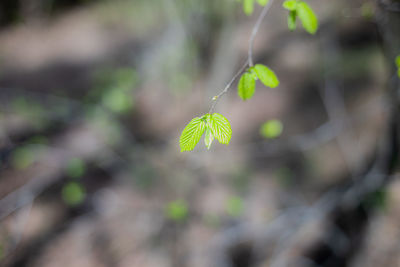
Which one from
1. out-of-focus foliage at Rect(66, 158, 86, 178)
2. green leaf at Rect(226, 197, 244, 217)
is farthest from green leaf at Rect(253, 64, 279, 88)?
out-of-focus foliage at Rect(66, 158, 86, 178)

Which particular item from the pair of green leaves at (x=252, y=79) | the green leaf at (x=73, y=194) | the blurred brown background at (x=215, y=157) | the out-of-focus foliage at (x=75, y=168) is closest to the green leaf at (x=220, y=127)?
the pair of green leaves at (x=252, y=79)

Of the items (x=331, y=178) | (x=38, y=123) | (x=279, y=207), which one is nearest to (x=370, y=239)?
(x=331, y=178)

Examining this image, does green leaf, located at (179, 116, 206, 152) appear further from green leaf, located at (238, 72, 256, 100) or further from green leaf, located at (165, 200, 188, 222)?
green leaf, located at (165, 200, 188, 222)

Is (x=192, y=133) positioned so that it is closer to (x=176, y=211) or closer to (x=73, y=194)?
(x=176, y=211)

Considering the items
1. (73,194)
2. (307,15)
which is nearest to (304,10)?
Result: (307,15)

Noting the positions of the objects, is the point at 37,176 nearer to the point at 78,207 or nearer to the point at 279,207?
the point at 78,207

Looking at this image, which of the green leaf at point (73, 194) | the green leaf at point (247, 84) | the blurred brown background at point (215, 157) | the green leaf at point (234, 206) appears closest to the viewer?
the green leaf at point (247, 84)

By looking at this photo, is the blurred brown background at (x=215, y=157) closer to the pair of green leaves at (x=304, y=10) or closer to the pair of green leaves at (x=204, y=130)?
the pair of green leaves at (x=304, y=10)
